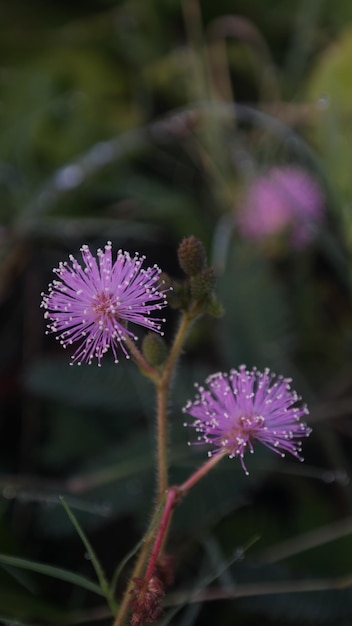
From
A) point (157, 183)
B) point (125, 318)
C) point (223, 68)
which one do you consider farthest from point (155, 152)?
point (125, 318)

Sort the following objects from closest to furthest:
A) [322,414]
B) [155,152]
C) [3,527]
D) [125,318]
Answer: [125,318]
[3,527]
[322,414]
[155,152]

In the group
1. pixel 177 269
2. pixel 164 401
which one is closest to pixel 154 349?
pixel 164 401

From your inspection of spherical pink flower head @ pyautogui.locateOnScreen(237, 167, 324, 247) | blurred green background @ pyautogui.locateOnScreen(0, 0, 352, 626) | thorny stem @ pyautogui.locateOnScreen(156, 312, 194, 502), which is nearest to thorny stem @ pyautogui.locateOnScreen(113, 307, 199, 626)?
thorny stem @ pyautogui.locateOnScreen(156, 312, 194, 502)

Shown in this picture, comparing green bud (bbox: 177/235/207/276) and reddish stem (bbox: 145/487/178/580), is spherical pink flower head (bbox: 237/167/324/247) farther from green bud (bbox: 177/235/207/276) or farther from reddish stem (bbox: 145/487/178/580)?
reddish stem (bbox: 145/487/178/580)

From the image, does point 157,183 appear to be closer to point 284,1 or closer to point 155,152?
point 155,152

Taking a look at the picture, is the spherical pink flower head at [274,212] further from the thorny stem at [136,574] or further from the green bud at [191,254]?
the thorny stem at [136,574]

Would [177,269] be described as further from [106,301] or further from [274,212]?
[106,301]
